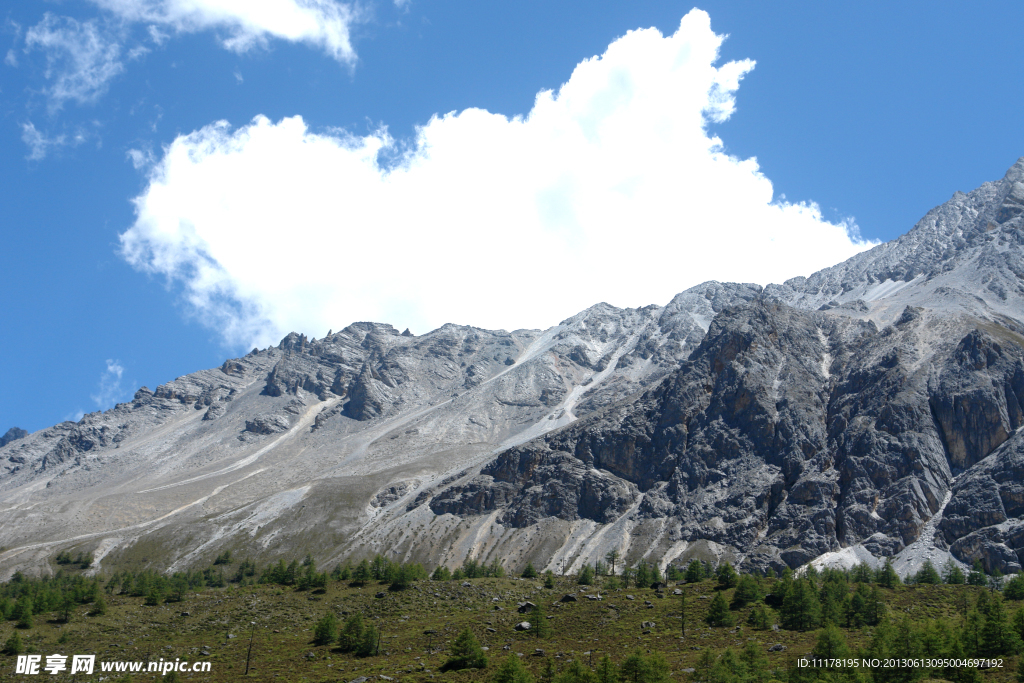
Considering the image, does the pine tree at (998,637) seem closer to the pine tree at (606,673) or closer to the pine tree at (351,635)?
the pine tree at (606,673)

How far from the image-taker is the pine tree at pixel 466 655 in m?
92.5

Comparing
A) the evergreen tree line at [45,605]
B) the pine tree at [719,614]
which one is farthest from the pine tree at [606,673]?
the evergreen tree line at [45,605]

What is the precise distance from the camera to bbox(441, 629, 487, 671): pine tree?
303 ft

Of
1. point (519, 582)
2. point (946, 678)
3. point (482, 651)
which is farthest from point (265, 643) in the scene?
point (946, 678)

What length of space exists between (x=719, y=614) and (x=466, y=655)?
39310 millimetres

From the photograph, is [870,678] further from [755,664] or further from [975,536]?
[975,536]

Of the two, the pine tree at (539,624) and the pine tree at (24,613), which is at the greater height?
the pine tree at (24,613)

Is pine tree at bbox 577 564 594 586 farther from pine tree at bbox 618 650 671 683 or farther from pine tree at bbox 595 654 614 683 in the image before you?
pine tree at bbox 595 654 614 683

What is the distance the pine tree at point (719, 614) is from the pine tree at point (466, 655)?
118 ft

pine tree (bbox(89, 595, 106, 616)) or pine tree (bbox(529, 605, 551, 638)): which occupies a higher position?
pine tree (bbox(89, 595, 106, 616))

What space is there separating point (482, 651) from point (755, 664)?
3219 cm

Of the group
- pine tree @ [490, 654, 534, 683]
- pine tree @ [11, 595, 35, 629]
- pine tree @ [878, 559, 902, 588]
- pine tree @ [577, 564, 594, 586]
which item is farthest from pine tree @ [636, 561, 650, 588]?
pine tree @ [11, 595, 35, 629]

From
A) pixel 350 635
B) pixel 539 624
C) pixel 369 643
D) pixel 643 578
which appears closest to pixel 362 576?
pixel 350 635

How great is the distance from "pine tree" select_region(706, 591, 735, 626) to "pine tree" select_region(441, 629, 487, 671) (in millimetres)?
35992
